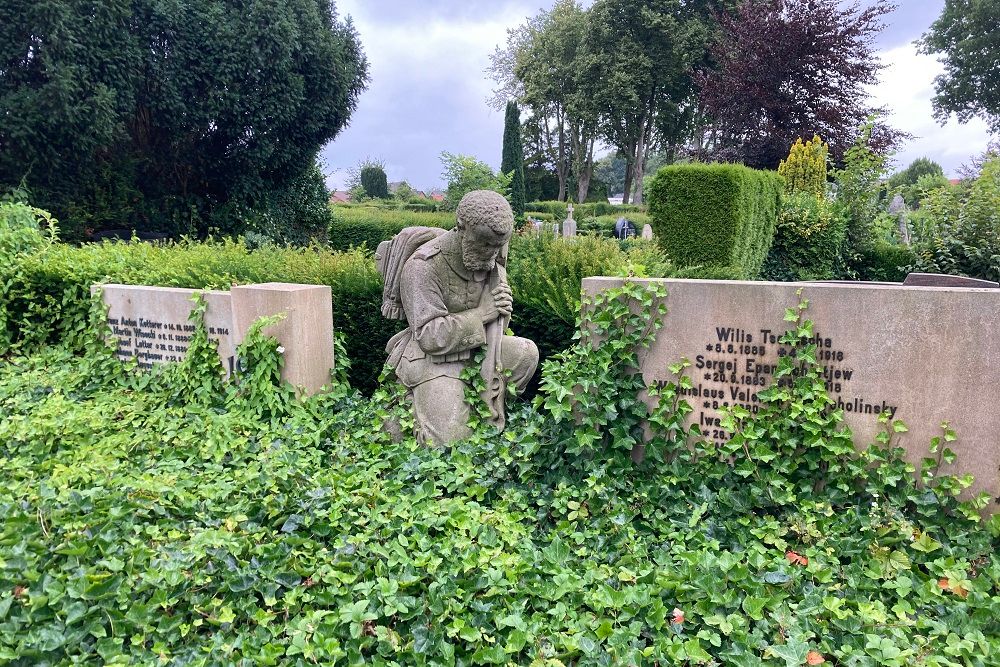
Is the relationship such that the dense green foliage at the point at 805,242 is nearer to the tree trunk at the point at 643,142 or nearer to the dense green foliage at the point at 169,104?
the dense green foliage at the point at 169,104

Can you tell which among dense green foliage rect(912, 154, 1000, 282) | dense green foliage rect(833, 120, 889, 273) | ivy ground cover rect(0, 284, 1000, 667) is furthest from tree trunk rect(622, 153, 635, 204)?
ivy ground cover rect(0, 284, 1000, 667)

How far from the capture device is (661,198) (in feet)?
34.9

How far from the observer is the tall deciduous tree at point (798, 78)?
21547mm

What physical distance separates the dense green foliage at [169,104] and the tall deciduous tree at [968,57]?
3331 cm

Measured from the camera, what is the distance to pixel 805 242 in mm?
12570

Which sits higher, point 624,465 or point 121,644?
point 624,465

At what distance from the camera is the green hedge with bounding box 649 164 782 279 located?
9.91 m

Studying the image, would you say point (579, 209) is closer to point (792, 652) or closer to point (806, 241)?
point (806, 241)

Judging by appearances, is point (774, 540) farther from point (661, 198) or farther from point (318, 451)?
point (661, 198)

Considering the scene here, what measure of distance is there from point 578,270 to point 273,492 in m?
3.29

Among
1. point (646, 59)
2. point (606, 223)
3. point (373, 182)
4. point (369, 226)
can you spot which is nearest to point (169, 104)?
point (369, 226)


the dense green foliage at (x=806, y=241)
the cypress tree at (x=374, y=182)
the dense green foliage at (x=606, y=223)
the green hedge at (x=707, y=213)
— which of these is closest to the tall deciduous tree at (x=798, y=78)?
the dense green foliage at (x=606, y=223)

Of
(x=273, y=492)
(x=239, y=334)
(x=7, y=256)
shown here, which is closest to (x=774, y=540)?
(x=273, y=492)

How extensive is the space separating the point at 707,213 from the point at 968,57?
33.7 meters
